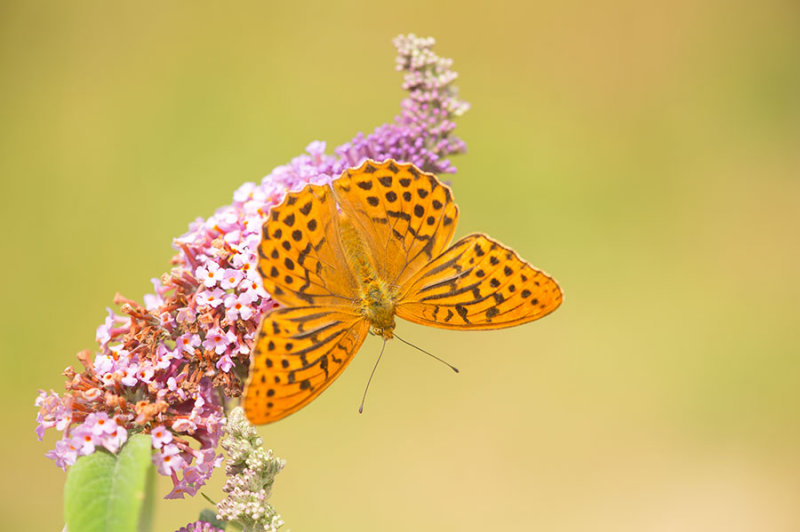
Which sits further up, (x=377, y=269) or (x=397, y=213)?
(x=397, y=213)

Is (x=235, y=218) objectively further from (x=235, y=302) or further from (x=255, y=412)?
(x=255, y=412)

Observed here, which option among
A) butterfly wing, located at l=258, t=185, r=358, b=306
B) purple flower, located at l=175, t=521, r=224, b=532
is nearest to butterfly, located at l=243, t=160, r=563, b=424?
butterfly wing, located at l=258, t=185, r=358, b=306

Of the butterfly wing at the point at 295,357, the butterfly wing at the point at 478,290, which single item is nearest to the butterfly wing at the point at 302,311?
the butterfly wing at the point at 295,357

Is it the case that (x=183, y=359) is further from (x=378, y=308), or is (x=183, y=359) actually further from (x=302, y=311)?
(x=378, y=308)

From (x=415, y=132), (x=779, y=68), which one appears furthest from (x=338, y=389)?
(x=779, y=68)

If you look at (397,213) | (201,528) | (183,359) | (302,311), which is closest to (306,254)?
(302,311)

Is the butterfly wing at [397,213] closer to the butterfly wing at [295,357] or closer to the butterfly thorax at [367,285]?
the butterfly thorax at [367,285]
